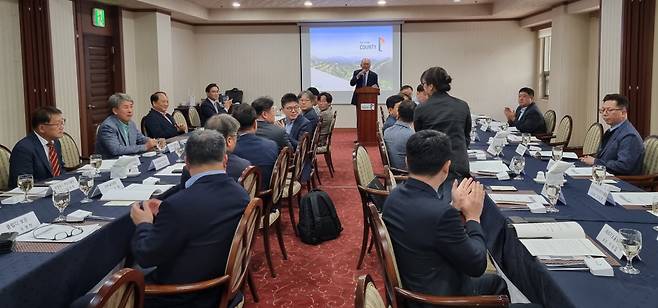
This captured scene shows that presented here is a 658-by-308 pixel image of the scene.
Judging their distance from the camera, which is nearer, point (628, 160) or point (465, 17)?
point (628, 160)

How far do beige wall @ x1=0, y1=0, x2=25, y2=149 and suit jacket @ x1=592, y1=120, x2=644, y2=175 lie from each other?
629cm

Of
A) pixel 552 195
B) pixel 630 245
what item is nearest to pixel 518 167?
pixel 552 195

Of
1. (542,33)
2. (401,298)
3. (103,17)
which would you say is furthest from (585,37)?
(401,298)

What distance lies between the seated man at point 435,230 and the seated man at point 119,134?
3317mm

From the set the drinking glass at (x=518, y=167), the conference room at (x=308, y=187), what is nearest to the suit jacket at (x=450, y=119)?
the conference room at (x=308, y=187)

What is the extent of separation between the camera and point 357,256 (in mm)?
4520

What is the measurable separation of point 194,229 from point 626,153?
3.37 m

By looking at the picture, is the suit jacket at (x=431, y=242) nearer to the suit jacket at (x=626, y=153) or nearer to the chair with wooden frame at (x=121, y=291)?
the chair with wooden frame at (x=121, y=291)

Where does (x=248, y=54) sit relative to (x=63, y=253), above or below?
above

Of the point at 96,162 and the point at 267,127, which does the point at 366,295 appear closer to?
the point at 96,162

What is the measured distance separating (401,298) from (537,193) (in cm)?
150

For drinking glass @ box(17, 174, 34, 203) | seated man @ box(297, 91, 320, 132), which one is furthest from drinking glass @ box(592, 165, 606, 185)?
seated man @ box(297, 91, 320, 132)

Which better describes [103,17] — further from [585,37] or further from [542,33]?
[542,33]

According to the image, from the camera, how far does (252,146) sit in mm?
4184
